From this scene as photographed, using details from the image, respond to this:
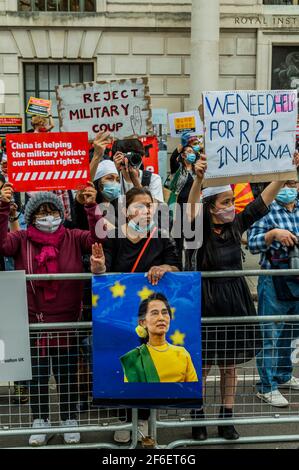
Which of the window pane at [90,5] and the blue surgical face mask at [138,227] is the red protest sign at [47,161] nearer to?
the blue surgical face mask at [138,227]

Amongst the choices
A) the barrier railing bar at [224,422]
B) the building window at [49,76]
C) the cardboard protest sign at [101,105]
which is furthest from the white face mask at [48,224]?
the building window at [49,76]

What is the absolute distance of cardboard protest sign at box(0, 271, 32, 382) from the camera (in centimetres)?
375

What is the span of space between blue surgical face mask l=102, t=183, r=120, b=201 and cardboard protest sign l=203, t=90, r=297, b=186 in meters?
1.27

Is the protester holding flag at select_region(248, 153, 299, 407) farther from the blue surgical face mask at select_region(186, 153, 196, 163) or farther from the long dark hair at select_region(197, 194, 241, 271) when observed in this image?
the blue surgical face mask at select_region(186, 153, 196, 163)

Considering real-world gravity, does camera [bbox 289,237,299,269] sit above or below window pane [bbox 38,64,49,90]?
below

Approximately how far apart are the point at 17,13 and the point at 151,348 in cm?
1298

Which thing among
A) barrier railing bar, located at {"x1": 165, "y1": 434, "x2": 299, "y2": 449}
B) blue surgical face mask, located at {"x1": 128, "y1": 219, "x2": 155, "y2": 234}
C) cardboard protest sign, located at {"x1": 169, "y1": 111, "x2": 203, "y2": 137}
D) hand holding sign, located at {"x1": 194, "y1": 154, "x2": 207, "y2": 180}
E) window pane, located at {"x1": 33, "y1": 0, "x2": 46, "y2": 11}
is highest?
window pane, located at {"x1": 33, "y1": 0, "x2": 46, "y2": 11}

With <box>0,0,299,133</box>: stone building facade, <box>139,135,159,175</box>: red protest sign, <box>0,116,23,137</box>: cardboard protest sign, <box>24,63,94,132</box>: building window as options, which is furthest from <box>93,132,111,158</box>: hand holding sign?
<box>24,63,94,132</box>: building window

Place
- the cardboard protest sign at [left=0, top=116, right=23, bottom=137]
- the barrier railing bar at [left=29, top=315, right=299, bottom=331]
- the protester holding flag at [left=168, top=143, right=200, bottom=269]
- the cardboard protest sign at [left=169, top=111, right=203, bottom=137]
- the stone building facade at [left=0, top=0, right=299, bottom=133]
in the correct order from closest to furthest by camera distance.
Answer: the barrier railing bar at [left=29, top=315, right=299, bottom=331], the protester holding flag at [left=168, top=143, right=200, bottom=269], the cardboard protest sign at [left=169, top=111, right=203, bottom=137], the cardboard protest sign at [left=0, top=116, right=23, bottom=137], the stone building facade at [left=0, top=0, right=299, bottom=133]

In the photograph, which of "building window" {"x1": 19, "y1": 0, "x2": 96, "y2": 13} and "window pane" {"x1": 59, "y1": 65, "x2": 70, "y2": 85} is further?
"window pane" {"x1": 59, "y1": 65, "x2": 70, "y2": 85}

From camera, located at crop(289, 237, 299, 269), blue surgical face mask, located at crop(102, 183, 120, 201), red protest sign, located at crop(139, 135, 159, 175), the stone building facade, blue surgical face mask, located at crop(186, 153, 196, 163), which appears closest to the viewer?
camera, located at crop(289, 237, 299, 269)

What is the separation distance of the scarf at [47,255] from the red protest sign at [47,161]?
1.03 feet

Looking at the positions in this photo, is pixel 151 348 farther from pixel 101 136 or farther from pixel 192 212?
pixel 101 136

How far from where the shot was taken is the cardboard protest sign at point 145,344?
3689mm
